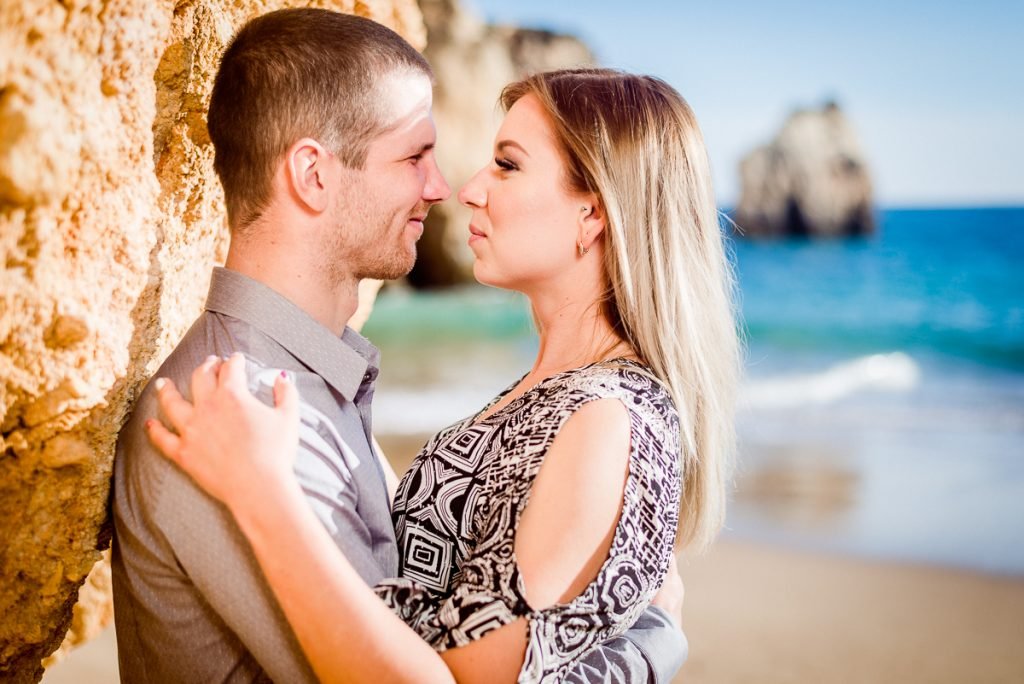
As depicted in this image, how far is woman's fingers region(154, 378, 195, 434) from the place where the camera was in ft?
6.06

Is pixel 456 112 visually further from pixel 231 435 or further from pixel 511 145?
pixel 231 435

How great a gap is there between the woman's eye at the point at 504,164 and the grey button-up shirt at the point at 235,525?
0.72m

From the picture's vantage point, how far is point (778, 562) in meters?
6.76

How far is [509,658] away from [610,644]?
1.43 feet

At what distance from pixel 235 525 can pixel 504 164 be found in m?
1.26

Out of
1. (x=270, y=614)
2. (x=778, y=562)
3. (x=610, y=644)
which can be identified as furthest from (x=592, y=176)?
(x=778, y=562)

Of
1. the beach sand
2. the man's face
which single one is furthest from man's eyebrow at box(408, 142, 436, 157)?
the beach sand

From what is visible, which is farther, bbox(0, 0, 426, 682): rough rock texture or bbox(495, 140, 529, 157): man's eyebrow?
bbox(495, 140, 529, 157): man's eyebrow

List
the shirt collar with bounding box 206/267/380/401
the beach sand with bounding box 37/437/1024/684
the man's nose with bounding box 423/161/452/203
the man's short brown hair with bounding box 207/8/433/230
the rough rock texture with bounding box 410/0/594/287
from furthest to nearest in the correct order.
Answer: the rough rock texture with bounding box 410/0/594/287 → the beach sand with bounding box 37/437/1024/684 → the man's nose with bounding box 423/161/452/203 → the man's short brown hair with bounding box 207/8/433/230 → the shirt collar with bounding box 206/267/380/401

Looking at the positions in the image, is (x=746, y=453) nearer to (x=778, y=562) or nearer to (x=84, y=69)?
(x=778, y=562)

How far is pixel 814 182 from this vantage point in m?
56.6

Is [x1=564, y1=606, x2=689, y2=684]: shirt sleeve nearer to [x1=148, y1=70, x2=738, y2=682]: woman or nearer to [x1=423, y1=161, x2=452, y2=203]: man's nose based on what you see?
[x1=148, y1=70, x2=738, y2=682]: woman

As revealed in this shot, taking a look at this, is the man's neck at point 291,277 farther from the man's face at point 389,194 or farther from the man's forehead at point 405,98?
the man's forehead at point 405,98

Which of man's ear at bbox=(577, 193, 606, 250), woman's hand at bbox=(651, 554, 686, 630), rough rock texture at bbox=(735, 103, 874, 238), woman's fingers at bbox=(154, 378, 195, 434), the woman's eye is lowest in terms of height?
rough rock texture at bbox=(735, 103, 874, 238)
